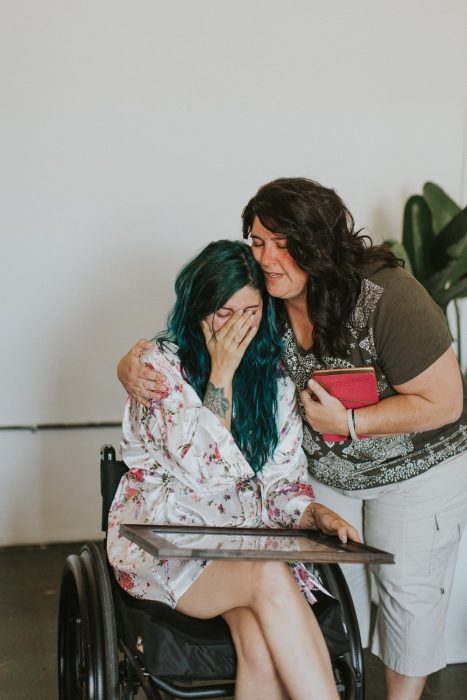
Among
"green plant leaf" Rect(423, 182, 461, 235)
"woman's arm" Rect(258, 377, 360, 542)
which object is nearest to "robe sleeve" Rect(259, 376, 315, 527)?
"woman's arm" Rect(258, 377, 360, 542)

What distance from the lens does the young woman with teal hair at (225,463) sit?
1.68 metres

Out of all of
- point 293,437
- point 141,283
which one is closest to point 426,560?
point 293,437

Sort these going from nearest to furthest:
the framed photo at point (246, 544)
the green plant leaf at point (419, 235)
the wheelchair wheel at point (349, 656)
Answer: the framed photo at point (246, 544) < the wheelchair wheel at point (349, 656) < the green plant leaf at point (419, 235)

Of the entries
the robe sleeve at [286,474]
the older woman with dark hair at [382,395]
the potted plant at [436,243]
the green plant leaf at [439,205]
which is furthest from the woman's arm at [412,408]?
the green plant leaf at [439,205]

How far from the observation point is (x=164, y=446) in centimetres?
186

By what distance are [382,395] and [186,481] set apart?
49 cm

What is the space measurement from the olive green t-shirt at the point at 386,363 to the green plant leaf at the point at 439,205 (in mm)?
1731

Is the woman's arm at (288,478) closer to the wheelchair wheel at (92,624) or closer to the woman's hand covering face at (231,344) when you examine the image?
the woman's hand covering face at (231,344)

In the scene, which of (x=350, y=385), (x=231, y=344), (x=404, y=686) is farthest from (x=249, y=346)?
(x=404, y=686)

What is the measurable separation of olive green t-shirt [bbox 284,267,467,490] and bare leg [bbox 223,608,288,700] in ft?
1.64

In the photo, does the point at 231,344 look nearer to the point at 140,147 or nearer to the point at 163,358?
the point at 163,358

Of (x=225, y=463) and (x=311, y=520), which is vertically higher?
(x=225, y=463)

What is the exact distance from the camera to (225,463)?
183cm

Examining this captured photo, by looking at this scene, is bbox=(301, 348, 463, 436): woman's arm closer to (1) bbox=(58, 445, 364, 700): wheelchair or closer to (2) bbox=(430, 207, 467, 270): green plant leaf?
(1) bbox=(58, 445, 364, 700): wheelchair
